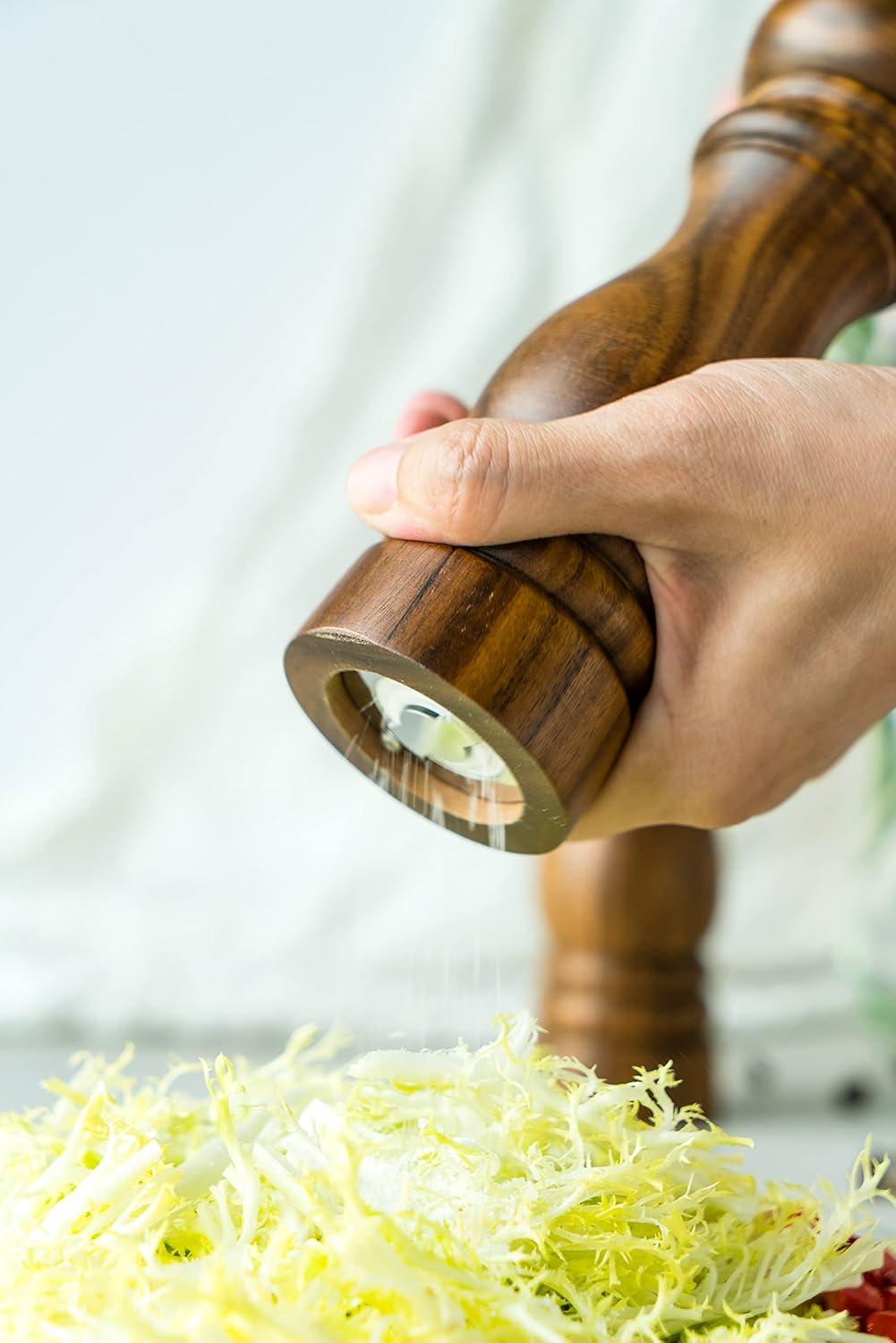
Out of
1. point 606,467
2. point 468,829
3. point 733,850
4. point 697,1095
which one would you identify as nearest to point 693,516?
point 606,467

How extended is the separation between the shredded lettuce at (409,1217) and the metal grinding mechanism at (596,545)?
0.11m

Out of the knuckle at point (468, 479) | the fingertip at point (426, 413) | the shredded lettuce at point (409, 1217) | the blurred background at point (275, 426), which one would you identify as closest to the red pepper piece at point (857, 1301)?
the shredded lettuce at point (409, 1217)

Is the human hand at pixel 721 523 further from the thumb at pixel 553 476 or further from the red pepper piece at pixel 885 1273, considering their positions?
the red pepper piece at pixel 885 1273

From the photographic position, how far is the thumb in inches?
19.6

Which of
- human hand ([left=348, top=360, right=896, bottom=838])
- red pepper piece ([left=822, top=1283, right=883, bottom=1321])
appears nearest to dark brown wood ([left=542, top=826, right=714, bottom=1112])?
human hand ([left=348, top=360, right=896, bottom=838])

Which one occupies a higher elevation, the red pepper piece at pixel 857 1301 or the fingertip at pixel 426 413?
the fingertip at pixel 426 413

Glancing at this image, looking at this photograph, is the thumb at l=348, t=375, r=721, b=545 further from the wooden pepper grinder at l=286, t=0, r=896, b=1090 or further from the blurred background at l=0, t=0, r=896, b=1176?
the blurred background at l=0, t=0, r=896, b=1176

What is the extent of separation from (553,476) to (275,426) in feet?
3.04

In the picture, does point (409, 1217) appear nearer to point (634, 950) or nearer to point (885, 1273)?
point (885, 1273)

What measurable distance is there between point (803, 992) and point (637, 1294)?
0.87 m

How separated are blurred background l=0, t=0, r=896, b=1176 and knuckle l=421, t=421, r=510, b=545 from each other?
83 centimetres

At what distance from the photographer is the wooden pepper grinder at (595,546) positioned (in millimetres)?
499

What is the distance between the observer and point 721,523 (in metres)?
0.55

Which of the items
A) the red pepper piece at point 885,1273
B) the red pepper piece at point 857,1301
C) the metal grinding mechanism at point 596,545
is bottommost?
the red pepper piece at point 857,1301
